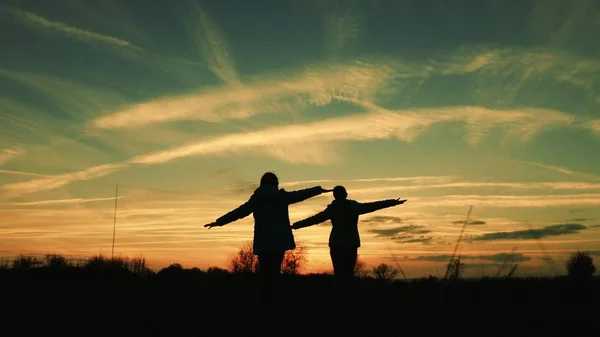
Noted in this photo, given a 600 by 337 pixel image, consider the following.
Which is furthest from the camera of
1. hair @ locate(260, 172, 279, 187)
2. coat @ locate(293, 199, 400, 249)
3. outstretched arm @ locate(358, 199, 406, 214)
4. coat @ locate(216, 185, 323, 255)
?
outstretched arm @ locate(358, 199, 406, 214)

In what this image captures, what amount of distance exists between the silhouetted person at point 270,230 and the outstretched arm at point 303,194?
0.25ft

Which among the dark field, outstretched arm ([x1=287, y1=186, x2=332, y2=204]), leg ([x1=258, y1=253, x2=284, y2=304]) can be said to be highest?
outstretched arm ([x1=287, y1=186, x2=332, y2=204])

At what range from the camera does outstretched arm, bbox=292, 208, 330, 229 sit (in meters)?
12.2

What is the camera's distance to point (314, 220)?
12531 mm

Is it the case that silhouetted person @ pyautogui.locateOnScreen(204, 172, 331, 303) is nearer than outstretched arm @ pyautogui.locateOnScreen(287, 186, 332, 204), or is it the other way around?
silhouetted person @ pyautogui.locateOnScreen(204, 172, 331, 303)

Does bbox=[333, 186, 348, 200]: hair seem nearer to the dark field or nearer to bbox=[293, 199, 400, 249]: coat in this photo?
bbox=[293, 199, 400, 249]: coat

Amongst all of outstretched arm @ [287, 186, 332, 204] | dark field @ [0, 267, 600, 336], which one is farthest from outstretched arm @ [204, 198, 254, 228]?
dark field @ [0, 267, 600, 336]

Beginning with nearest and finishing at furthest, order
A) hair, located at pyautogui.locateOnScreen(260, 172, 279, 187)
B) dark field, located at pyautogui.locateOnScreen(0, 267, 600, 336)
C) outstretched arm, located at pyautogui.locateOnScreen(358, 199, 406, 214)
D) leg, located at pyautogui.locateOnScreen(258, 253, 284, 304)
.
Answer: dark field, located at pyautogui.locateOnScreen(0, 267, 600, 336)
leg, located at pyautogui.locateOnScreen(258, 253, 284, 304)
hair, located at pyautogui.locateOnScreen(260, 172, 279, 187)
outstretched arm, located at pyautogui.locateOnScreen(358, 199, 406, 214)

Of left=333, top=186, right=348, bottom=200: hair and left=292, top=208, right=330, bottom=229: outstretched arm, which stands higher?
left=333, top=186, right=348, bottom=200: hair

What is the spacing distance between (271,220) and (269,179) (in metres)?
0.71

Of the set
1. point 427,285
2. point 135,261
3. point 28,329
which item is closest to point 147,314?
point 28,329

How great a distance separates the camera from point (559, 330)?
699 centimetres

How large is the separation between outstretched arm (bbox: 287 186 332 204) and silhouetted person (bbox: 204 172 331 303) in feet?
0.25

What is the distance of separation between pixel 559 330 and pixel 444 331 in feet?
5.96
